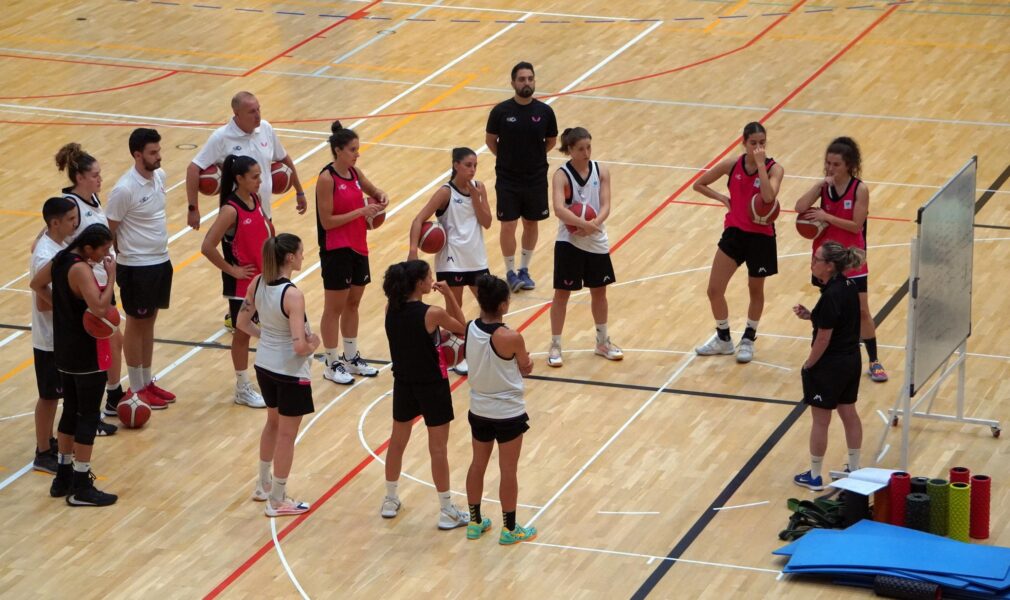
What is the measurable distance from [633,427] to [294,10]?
13.8m

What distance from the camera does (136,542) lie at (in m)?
9.80

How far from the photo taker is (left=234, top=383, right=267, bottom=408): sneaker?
460 inches

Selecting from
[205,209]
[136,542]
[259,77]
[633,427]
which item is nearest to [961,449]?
[633,427]

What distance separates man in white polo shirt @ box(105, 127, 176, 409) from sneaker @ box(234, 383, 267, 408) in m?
0.71

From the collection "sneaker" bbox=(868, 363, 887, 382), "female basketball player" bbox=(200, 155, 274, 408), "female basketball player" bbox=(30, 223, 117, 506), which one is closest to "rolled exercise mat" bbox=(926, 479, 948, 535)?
"sneaker" bbox=(868, 363, 887, 382)

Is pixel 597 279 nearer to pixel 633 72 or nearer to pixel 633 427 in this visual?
pixel 633 427

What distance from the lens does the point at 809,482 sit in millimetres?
10102

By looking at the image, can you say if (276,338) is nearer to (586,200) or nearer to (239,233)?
(239,233)

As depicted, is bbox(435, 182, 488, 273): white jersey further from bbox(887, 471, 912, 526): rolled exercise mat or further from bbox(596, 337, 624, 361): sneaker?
bbox(887, 471, 912, 526): rolled exercise mat

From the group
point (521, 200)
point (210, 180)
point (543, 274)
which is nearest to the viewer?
point (210, 180)

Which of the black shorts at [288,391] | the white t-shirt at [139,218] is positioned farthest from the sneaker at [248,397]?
the black shorts at [288,391]

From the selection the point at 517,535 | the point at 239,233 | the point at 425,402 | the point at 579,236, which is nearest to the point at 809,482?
the point at 517,535

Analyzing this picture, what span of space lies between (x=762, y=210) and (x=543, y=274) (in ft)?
9.50

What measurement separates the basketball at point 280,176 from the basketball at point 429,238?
5.70 feet
